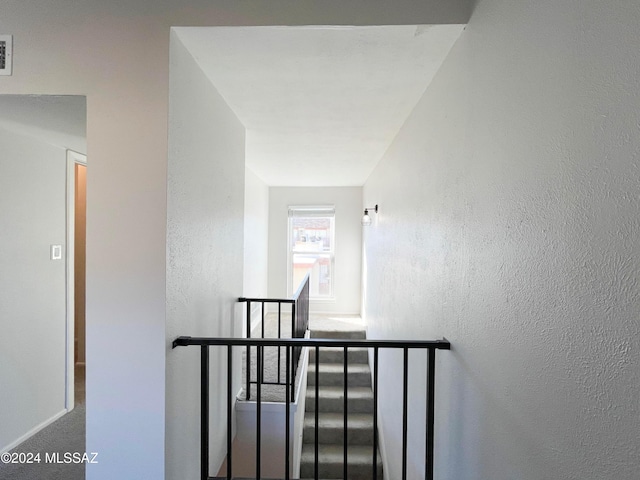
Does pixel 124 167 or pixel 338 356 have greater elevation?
pixel 124 167

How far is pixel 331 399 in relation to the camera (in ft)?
13.7

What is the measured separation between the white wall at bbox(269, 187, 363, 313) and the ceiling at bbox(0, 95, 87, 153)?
11.8ft

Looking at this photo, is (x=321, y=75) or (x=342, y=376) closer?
(x=321, y=75)

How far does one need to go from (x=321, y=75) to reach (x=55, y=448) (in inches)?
115

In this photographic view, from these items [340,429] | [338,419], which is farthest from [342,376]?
[340,429]

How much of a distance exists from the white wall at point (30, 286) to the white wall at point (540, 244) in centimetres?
268

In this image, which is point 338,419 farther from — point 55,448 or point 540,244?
point 540,244

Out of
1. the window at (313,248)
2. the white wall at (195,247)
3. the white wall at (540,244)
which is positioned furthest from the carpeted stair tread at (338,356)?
the white wall at (540,244)

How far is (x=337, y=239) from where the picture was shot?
5797 millimetres

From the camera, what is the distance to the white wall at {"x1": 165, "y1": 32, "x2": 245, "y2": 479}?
1.41 m

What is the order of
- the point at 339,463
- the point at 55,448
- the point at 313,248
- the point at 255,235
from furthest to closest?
the point at 313,248 < the point at 255,235 < the point at 339,463 < the point at 55,448

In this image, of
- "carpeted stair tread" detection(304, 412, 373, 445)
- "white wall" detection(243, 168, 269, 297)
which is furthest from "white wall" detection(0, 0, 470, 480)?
"carpeted stair tread" detection(304, 412, 373, 445)

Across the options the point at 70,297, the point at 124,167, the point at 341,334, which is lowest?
the point at 341,334

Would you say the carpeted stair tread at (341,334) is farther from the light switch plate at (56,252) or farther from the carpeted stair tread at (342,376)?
the light switch plate at (56,252)
